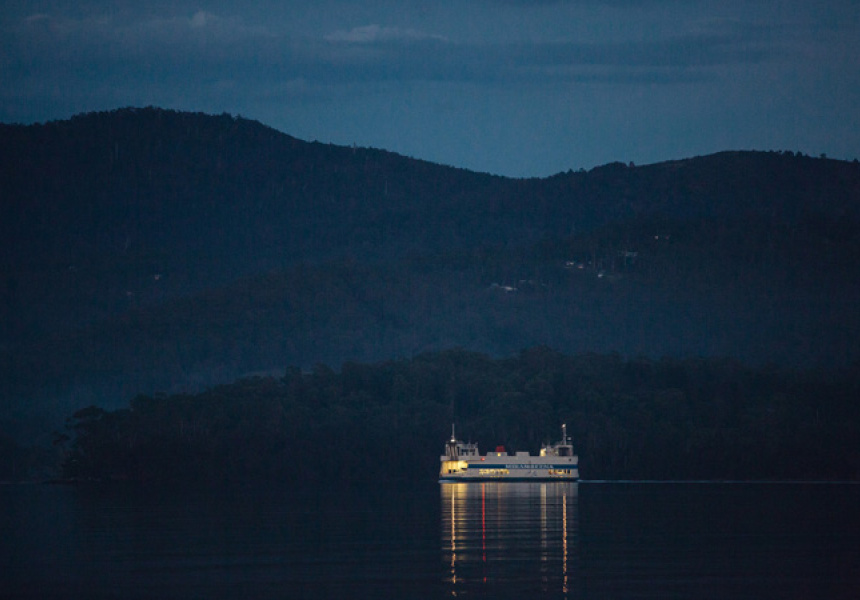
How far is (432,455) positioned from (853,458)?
189 ft

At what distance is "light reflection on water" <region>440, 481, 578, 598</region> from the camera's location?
50.0m

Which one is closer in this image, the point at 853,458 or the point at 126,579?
the point at 126,579

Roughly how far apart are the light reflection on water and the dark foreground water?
0.11 m

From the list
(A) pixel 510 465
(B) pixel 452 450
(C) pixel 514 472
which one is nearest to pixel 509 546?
(C) pixel 514 472

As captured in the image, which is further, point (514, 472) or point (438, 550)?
point (514, 472)

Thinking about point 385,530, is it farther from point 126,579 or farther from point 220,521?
point 126,579

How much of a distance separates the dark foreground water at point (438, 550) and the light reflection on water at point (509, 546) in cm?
11

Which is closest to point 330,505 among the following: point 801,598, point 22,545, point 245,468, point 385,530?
point 385,530

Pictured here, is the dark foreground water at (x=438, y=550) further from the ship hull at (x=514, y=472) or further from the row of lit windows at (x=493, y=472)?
the row of lit windows at (x=493, y=472)

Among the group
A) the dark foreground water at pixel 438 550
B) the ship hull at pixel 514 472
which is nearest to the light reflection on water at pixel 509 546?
the dark foreground water at pixel 438 550

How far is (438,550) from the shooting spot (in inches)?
2516

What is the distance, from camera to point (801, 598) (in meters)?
46.3

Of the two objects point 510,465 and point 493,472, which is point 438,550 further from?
point 510,465

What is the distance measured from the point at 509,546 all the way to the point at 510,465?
115706 mm
